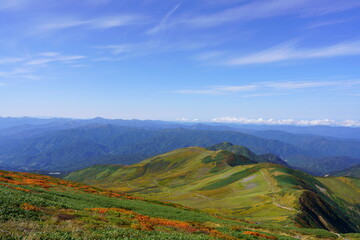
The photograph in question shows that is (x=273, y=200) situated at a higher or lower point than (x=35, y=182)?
lower

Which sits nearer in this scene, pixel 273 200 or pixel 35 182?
pixel 35 182

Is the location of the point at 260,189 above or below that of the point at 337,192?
above

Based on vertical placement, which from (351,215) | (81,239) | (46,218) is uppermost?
(81,239)

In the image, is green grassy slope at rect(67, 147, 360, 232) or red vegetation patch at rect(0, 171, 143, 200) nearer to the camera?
red vegetation patch at rect(0, 171, 143, 200)

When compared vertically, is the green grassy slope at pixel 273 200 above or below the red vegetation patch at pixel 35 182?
below

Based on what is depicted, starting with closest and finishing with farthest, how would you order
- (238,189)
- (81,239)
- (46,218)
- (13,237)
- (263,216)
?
(13,237)
(81,239)
(46,218)
(263,216)
(238,189)

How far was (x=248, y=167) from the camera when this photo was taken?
180 meters

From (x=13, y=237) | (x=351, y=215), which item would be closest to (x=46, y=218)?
(x=13, y=237)

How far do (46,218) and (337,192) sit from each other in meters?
208

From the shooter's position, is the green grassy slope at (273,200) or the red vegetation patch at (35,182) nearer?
the red vegetation patch at (35,182)

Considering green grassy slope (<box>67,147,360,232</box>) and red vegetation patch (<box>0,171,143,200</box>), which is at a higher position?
red vegetation patch (<box>0,171,143,200</box>)

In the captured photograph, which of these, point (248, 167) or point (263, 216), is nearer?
point (263, 216)

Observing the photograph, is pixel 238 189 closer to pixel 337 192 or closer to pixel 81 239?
pixel 337 192

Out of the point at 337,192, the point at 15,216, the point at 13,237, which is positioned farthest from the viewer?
the point at 337,192
